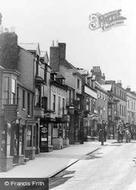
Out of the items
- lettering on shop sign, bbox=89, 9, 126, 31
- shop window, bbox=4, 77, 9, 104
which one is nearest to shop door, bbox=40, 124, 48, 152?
shop window, bbox=4, 77, 9, 104

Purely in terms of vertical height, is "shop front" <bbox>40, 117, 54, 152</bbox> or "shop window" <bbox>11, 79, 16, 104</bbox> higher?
"shop window" <bbox>11, 79, 16, 104</bbox>

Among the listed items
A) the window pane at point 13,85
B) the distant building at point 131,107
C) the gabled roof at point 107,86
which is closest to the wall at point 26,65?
the window pane at point 13,85

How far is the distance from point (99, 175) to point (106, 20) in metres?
9.71

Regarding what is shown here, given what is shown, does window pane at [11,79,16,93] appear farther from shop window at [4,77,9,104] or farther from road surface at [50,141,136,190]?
road surface at [50,141,136,190]

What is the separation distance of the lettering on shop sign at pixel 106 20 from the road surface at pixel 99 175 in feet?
18.7

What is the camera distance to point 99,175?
1948 cm

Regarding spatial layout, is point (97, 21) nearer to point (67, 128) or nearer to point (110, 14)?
point (110, 14)

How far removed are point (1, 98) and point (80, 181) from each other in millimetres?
4360

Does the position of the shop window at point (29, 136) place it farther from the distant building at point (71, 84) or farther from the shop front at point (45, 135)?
the distant building at point (71, 84)

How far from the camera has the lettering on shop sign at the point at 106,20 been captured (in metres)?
10.7

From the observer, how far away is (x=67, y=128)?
4191 centimetres

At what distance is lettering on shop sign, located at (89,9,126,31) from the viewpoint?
35.2 feet

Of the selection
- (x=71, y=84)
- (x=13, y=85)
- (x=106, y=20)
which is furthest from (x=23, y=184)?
(x=71, y=84)

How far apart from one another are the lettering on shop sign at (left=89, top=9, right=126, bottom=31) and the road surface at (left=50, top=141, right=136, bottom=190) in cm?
570
